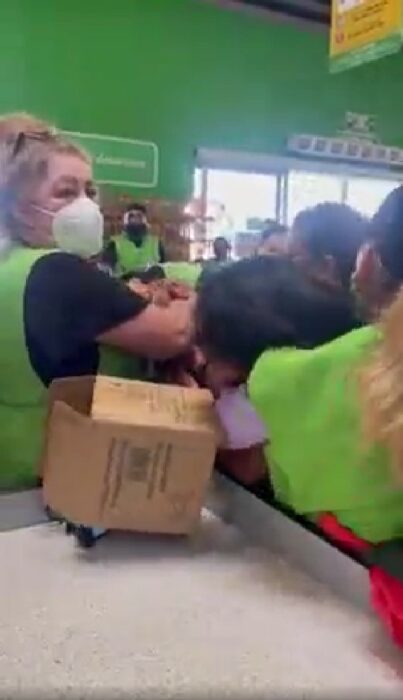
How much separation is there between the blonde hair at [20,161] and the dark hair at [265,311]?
463 mm

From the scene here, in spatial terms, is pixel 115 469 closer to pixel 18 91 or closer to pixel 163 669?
pixel 163 669

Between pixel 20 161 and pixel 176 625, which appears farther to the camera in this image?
pixel 20 161

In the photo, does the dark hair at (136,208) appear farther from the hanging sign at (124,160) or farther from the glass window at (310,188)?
the glass window at (310,188)

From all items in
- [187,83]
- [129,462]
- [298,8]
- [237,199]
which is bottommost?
[129,462]

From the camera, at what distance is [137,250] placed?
18.3 feet

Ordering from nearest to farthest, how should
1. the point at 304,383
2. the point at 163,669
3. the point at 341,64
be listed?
1. the point at 163,669
2. the point at 304,383
3. the point at 341,64

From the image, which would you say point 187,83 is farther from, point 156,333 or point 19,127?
point 156,333

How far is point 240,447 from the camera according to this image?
124 cm

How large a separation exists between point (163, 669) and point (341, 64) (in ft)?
10.1

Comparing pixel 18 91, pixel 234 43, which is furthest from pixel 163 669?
pixel 234 43

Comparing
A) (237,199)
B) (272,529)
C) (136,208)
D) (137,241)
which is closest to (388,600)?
(272,529)

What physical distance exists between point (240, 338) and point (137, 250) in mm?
4493

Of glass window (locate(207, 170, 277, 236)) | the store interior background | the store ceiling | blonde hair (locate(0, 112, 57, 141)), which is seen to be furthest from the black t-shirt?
the store ceiling

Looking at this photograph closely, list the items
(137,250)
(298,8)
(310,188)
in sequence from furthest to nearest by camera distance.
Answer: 1. (310,188)
2. (298,8)
3. (137,250)
